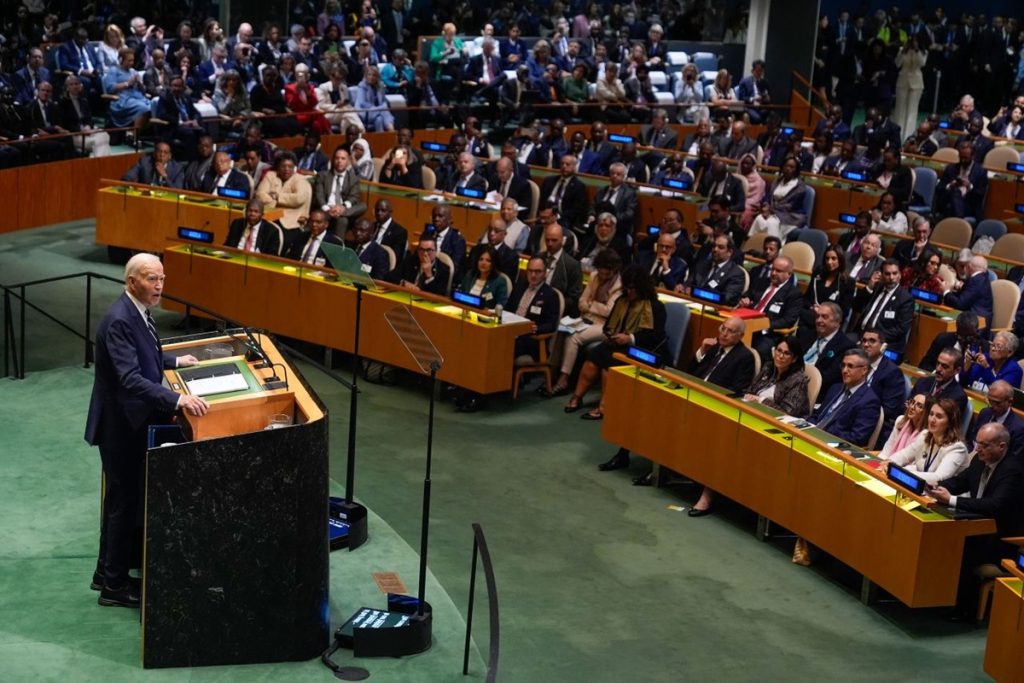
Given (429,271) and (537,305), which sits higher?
(429,271)

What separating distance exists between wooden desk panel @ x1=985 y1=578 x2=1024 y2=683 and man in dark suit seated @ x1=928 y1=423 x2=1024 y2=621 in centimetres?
75

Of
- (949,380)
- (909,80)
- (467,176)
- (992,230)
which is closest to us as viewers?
(949,380)

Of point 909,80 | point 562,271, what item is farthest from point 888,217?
point 909,80

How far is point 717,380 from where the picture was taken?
29.4ft

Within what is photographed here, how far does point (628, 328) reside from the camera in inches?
392

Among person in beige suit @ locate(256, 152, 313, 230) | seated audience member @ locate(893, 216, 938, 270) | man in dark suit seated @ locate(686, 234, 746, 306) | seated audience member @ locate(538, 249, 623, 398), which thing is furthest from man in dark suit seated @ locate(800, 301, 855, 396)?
person in beige suit @ locate(256, 152, 313, 230)

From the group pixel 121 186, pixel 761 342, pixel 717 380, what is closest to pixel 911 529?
pixel 717 380

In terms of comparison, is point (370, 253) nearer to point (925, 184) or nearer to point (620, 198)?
point (620, 198)

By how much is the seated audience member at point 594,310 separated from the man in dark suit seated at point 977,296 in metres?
2.38

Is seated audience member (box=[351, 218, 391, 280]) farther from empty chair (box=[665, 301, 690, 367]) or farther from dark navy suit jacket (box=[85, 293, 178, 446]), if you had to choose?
dark navy suit jacket (box=[85, 293, 178, 446])

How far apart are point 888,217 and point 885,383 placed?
450 centimetres

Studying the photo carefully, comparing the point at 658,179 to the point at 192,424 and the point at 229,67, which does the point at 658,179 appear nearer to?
the point at 229,67

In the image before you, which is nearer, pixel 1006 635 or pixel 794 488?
pixel 1006 635

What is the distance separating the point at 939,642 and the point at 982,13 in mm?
21927
